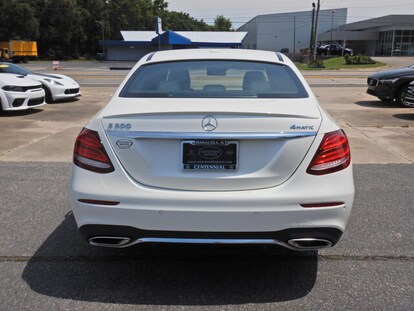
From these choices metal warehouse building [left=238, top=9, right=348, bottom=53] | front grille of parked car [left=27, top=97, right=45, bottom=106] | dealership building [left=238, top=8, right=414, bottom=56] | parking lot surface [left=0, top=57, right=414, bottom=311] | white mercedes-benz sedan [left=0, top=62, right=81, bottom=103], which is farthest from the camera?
metal warehouse building [left=238, top=9, right=348, bottom=53]

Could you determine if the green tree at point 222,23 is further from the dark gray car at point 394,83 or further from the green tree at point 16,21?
the dark gray car at point 394,83

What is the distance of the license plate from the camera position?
2916mm

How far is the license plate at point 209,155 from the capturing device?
292cm

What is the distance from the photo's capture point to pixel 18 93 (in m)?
11.5

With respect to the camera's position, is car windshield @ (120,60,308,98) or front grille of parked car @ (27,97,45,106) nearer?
car windshield @ (120,60,308,98)

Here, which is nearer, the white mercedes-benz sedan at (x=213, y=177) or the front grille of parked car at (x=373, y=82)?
the white mercedes-benz sedan at (x=213, y=177)

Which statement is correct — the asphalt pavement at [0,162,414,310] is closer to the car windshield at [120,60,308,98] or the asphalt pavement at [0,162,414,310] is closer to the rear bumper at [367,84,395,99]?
the car windshield at [120,60,308,98]

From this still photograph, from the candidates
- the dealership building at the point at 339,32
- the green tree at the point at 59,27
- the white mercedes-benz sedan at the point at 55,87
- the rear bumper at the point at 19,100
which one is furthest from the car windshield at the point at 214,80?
the green tree at the point at 59,27

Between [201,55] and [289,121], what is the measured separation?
148 cm

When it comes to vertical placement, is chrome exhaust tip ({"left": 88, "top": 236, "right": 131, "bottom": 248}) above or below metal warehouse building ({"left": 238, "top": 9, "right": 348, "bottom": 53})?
below

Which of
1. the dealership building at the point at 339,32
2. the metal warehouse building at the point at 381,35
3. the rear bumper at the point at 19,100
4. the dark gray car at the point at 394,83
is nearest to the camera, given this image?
the rear bumper at the point at 19,100

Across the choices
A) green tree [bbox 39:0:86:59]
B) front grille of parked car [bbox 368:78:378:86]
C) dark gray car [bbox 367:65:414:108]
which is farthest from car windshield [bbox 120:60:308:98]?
green tree [bbox 39:0:86:59]

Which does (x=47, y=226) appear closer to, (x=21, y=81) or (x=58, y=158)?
(x=58, y=158)

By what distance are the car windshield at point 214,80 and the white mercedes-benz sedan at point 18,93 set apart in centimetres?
871
